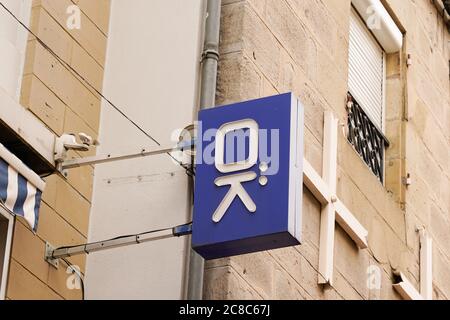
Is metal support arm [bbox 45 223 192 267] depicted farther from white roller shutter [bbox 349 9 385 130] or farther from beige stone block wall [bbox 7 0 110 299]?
white roller shutter [bbox 349 9 385 130]

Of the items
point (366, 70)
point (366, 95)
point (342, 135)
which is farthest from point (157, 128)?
point (366, 70)

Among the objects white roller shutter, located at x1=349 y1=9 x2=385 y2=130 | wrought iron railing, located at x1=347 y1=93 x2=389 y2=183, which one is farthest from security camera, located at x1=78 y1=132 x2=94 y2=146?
white roller shutter, located at x1=349 y1=9 x2=385 y2=130

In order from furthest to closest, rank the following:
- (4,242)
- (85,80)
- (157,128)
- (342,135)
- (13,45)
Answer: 1. (342,135)
2. (85,80)
3. (157,128)
4. (13,45)
5. (4,242)

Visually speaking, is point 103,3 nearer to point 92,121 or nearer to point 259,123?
point 92,121

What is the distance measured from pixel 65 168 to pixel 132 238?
2.37 ft

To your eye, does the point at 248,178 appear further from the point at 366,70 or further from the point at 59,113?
the point at 366,70

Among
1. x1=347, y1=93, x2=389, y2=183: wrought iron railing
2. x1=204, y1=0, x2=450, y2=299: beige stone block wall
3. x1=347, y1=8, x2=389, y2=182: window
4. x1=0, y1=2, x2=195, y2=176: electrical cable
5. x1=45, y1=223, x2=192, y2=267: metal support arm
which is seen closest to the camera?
x1=45, y1=223, x2=192, y2=267: metal support arm

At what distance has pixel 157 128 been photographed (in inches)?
467

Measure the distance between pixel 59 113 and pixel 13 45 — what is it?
1.95ft

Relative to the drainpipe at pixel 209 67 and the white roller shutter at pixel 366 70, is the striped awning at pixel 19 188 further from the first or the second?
the white roller shutter at pixel 366 70

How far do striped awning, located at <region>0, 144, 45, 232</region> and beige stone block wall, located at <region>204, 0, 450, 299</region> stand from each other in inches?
57.1

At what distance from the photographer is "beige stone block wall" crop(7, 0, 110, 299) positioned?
1090 centimetres

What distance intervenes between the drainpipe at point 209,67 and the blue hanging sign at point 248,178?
478mm

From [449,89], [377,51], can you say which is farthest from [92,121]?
[449,89]
